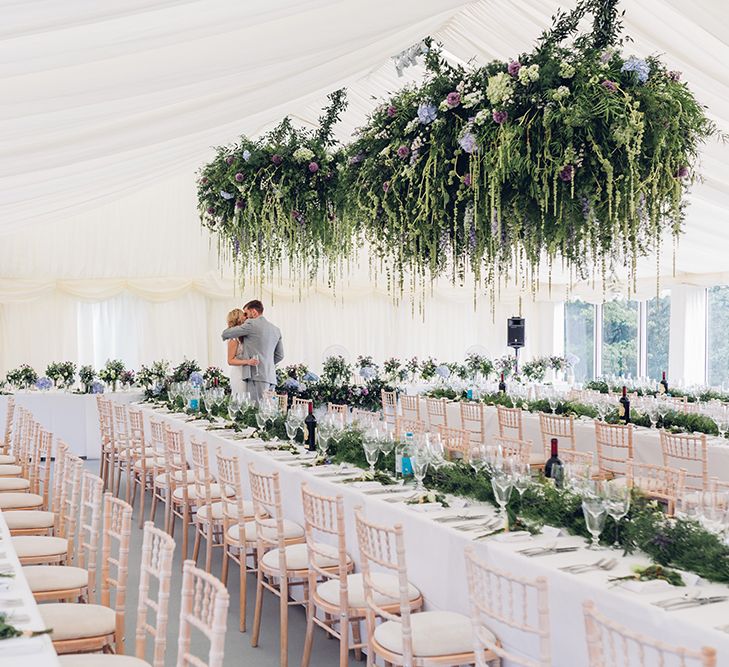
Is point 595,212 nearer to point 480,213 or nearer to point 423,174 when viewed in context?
point 480,213

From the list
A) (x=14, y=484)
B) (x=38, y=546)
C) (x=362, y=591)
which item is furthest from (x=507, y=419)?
(x=38, y=546)

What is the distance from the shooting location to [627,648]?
2.37 meters

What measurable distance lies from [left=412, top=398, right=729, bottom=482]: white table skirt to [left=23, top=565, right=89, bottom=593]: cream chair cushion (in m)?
4.79

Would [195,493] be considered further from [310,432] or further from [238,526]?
[238,526]

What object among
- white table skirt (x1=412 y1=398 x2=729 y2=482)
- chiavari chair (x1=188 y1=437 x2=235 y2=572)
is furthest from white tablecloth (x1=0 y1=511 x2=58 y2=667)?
white table skirt (x1=412 y1=398 x2=729 y2=482)

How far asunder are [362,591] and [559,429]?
4365 mm

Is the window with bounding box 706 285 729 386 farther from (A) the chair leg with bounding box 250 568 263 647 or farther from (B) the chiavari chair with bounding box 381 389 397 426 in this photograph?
(A) the chair leg with bounding box 250 568 263 647

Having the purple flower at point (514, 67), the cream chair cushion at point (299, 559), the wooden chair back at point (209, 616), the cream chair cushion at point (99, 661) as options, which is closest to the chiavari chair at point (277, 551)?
the cream chair cushion at point (299, 559)

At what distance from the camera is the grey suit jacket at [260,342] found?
9.51 metres

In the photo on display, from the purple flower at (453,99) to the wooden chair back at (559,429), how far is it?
13.1ft

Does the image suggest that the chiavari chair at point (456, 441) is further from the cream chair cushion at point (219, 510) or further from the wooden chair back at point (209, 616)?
the wooden chair back at point (209, 616)

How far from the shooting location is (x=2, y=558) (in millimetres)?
3764

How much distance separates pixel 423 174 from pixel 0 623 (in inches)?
123

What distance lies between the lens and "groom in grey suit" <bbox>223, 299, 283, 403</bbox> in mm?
9508
